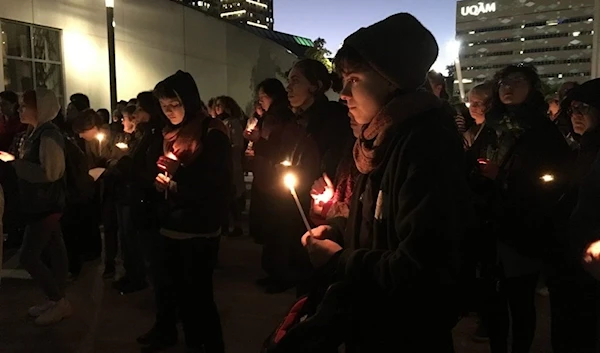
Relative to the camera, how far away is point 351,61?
2008 mm

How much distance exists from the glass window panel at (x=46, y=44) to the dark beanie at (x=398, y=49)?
12862 mm

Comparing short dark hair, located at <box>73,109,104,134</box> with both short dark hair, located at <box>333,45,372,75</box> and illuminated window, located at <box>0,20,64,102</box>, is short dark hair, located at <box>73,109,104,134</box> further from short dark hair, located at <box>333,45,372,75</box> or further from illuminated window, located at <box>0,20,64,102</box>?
illuminated window, located at <box>0,20,64,102</box>

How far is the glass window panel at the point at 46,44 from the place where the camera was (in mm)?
12805

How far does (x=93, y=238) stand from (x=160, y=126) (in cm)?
355

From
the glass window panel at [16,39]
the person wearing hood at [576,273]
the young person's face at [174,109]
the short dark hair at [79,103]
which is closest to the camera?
the person wearing hood at [576,273]

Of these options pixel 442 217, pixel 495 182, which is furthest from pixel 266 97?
pixel 442 217

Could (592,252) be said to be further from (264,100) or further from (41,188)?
(41,188)

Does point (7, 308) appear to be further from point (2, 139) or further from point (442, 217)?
point (442, 217)

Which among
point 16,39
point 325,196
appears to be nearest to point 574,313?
point 325,196

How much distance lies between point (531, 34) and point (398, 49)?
161935mm

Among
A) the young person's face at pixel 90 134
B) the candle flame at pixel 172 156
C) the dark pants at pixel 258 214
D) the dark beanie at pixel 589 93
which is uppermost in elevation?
the dark beanie at pixel 589 93

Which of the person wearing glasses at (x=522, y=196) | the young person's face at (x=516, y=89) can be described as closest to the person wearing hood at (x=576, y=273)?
the person wearing glasses at (x=522, y=196)

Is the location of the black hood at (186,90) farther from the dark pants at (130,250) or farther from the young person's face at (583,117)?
the young person's face at (583,117)

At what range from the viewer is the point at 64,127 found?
7359mm
